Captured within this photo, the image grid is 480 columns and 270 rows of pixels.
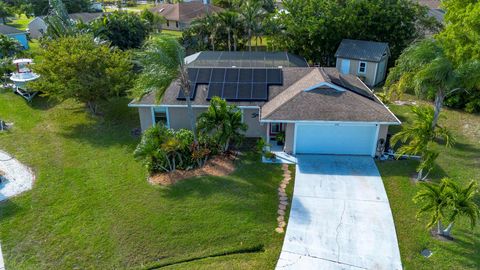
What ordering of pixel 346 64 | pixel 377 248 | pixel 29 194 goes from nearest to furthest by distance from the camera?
pixel 377 248, pixel 29 194, pixel 346 64

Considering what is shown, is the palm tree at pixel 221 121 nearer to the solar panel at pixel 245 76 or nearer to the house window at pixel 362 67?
the solar panel at pixel 245 76

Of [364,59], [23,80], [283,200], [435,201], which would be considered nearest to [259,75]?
[283,200]

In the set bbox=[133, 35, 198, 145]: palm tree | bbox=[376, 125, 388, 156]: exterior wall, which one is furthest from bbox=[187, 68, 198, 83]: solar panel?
bbox=[376, 125, 388, 156]: exterior wall

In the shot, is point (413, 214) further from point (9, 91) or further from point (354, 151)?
point (9, 91)

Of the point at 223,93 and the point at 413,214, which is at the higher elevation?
the point at 223,93

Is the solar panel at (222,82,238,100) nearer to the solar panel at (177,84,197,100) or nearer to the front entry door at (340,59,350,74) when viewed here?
the solar panel at (177,84,197,100)

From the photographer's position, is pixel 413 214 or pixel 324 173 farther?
pixel 324 173

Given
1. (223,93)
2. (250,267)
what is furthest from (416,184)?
(223,93)
